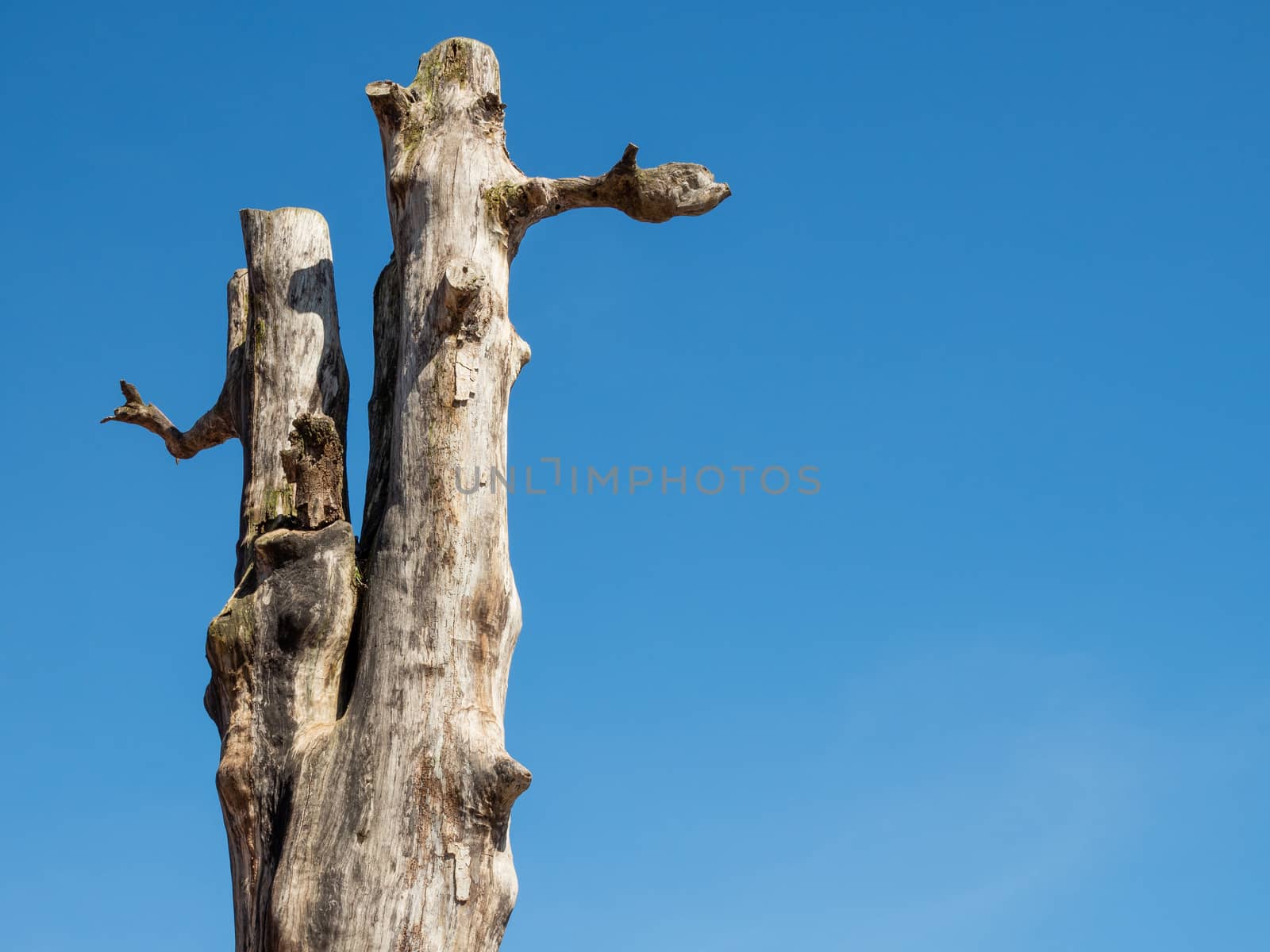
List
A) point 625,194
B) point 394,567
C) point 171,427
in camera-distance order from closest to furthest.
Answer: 1. point 394,567
2. point 625,194
3. point 171,427

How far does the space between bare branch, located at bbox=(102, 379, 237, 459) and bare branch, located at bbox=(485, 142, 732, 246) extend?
2285 mm

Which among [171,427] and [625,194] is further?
[171,427]

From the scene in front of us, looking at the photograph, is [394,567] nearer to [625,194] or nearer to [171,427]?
[625,194]

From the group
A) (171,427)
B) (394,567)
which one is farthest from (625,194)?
(171,427)

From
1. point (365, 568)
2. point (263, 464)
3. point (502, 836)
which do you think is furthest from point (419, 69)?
point (502, 836)

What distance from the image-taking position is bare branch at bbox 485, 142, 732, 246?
19.3ft

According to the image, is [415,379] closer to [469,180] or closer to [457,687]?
[469,180]

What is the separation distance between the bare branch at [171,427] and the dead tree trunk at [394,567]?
0.79 m

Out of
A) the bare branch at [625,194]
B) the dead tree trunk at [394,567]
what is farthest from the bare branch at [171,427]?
the bare branch at [625,194]

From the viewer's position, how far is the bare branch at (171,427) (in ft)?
23.8

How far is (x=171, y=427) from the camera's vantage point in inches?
302

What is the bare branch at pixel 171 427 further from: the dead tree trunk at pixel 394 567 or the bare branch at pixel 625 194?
the bare branch at pixel 625 194

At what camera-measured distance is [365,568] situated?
548 cm

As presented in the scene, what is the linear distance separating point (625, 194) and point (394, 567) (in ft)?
6.67
